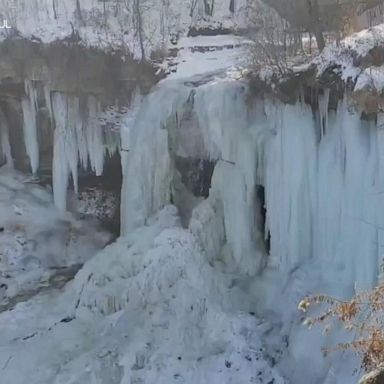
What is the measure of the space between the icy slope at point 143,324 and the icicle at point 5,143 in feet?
14.5

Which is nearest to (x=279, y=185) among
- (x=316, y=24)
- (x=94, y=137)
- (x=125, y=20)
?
(x=316, y=24)

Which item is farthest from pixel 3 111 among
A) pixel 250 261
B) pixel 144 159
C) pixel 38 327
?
pixel 250 261

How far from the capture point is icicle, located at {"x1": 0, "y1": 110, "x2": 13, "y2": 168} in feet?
48.2

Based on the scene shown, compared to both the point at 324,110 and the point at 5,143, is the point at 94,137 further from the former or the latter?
the point at 324,110

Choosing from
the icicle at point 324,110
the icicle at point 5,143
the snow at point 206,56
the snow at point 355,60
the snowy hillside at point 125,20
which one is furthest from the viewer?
the icicle at point 5,143

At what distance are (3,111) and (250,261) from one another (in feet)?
22.9

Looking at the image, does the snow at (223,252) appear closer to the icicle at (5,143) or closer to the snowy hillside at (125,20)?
the snowy hillside at (125,20)

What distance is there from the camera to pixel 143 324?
395 inches

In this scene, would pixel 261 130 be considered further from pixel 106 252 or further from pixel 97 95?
pixel 97 95

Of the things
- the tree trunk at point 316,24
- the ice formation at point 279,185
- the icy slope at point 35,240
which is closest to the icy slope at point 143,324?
the ice formation at point 279,185

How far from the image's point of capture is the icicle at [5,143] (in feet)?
48.2

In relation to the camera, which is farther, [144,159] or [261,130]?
[144,159]

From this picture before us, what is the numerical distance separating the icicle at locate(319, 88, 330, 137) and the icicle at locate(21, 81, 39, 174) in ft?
21.5

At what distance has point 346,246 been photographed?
908cm
